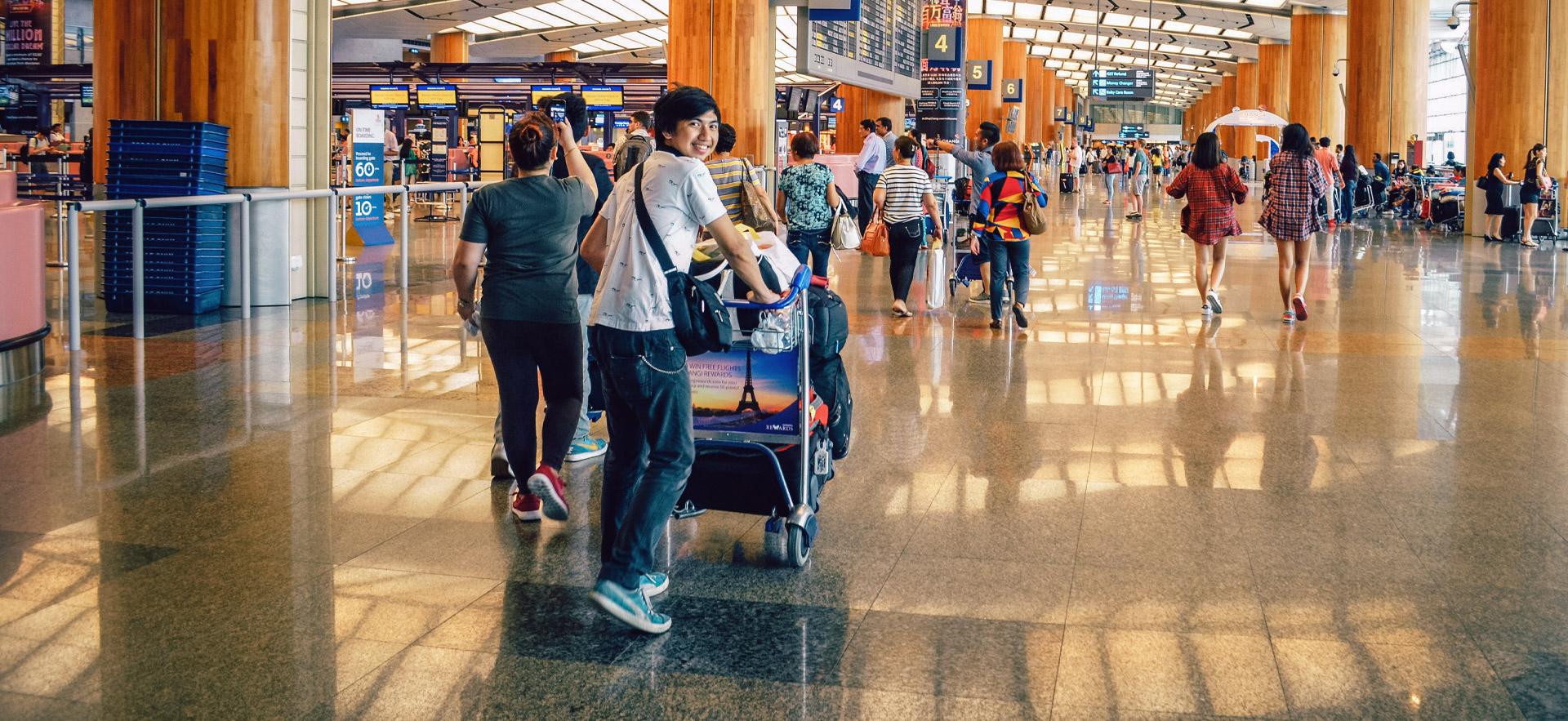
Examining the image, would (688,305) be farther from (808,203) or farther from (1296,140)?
(1296,140)

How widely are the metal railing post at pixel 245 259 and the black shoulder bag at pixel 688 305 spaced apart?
7.22 metres

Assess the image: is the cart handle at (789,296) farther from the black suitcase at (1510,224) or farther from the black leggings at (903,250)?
the black suitcase at (1510,224)

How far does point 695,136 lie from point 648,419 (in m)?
0.75

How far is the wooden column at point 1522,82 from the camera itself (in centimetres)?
2206

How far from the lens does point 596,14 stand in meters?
44.7

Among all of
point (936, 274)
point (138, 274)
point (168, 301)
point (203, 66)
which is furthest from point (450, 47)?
point (138, 274)

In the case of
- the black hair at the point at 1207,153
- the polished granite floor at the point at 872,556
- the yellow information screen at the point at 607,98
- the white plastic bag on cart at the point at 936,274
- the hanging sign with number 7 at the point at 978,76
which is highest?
the hanging sign with number 7 at the point at 978,76

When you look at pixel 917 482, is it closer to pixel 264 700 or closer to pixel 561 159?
pixel 561 159

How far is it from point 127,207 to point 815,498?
20.1ft

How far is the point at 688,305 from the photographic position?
3736 millimetres

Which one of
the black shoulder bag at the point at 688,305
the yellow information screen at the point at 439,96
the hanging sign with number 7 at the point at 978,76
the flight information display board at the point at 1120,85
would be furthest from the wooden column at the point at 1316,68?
the black shoulder bag at the point at 688,305

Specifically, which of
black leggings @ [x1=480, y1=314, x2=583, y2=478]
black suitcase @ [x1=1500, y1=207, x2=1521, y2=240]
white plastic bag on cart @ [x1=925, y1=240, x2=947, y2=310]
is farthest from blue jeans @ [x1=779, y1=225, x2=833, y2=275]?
black suitcase @ [x1=1500, y1=207, x2=1521, y2=240]

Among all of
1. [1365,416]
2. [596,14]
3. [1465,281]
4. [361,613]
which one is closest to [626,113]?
[596,14]

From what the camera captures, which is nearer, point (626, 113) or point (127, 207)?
point (127, 207)
